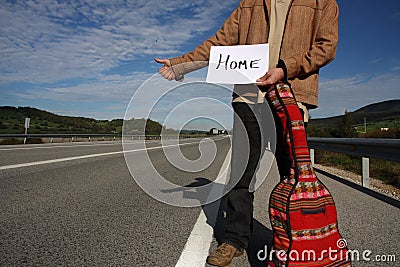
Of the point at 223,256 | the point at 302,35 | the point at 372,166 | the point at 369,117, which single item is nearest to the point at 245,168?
the point at 223,256

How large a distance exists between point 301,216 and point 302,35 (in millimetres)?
1232

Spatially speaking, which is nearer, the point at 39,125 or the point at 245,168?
the point at 245,168

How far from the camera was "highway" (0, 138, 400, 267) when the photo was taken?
2.64m

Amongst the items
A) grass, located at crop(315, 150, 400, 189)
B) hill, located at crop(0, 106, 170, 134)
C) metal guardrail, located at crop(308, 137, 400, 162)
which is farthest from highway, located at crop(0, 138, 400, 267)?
hill, located at crop(0, 106, 170, 134)

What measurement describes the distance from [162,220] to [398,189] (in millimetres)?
5065

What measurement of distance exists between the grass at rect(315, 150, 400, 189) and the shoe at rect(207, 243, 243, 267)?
5695mm

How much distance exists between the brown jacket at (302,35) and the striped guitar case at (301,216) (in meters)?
0.30

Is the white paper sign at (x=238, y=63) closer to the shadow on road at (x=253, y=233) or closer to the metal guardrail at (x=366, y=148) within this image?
the shadow on road at (x=253, y=233)

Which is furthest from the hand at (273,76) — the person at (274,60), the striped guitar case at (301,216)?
the striped guitar case at (301,216)

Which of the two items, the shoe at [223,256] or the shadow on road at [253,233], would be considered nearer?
the shoe at [223,256]

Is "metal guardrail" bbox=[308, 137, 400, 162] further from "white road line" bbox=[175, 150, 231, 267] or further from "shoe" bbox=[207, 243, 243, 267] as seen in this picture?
"shoe" bbox=[207, 243, 243, 267]

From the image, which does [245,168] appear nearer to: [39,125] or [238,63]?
[238,63]

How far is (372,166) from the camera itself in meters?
9.88

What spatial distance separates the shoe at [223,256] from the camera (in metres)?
2.48
